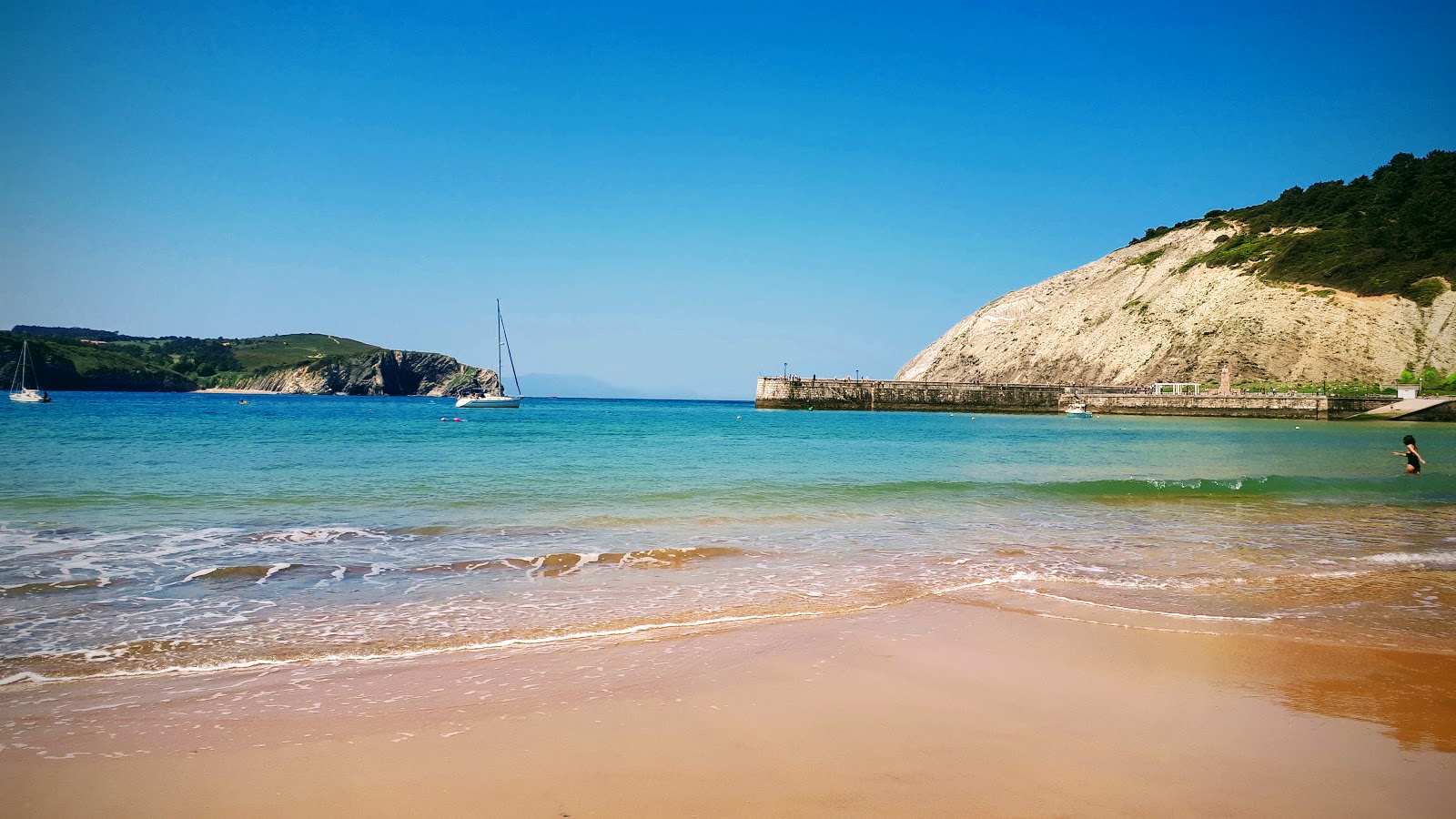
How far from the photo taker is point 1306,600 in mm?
7684

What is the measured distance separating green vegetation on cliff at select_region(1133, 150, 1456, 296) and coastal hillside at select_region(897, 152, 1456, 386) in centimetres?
18

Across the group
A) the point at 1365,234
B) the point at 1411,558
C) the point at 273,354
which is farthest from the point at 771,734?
the point at 273,354

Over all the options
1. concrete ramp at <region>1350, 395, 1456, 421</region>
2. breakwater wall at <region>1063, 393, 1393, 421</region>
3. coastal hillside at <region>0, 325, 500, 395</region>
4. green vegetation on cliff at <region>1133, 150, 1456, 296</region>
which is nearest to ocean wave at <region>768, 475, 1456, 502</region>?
concrete ramp at <region>1350, 395, 1456, 421</region>

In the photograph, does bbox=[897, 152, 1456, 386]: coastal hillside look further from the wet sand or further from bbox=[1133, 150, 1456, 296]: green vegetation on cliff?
the wet sand

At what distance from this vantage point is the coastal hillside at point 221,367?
404 feet

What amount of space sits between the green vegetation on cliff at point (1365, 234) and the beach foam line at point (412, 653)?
90820mm

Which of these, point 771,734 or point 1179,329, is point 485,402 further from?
point 771,734

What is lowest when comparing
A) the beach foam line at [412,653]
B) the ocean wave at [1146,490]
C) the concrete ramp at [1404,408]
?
Answer: the ocean wave at [1146,490]

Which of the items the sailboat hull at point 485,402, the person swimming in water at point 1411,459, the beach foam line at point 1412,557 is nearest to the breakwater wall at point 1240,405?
the person swimming in water at point 1411,459

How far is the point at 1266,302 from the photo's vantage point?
3147 inches

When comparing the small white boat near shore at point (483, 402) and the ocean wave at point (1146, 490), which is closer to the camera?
the ocean wave at point (1146, 490)

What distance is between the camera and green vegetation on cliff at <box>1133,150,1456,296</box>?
75.6 meters

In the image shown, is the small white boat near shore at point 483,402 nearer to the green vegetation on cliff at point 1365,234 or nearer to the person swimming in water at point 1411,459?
the person swimming in water at point 1411,459

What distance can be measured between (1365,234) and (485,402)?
9268 centimetres
